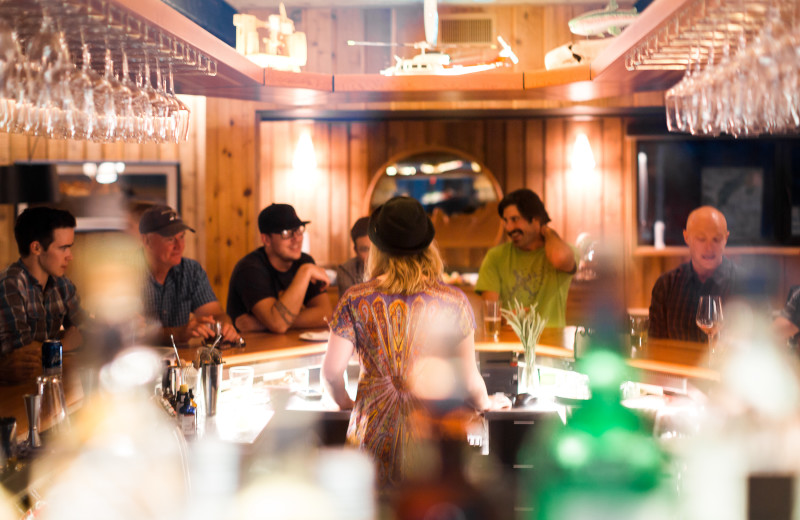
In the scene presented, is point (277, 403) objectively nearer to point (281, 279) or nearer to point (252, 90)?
point (281, 279)

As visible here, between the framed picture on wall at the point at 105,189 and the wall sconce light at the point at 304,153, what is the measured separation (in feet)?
3.62

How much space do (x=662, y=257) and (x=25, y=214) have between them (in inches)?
178

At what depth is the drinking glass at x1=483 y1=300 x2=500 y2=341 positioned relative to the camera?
321 centimetres

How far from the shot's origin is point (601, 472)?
1.53 meters

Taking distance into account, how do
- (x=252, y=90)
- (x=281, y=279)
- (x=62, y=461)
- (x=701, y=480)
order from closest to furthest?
(x=701, y=480)
(x=62, y=461)
(x=252, y=90)
(x=281, y=279)

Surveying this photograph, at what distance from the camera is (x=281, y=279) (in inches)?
148

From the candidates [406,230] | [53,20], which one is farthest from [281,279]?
[53,20]

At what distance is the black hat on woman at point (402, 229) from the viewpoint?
2246 millimetres

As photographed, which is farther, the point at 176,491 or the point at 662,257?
the point at 662,257

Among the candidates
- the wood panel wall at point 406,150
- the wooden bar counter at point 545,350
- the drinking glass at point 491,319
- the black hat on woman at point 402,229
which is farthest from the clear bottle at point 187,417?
the wood panel wall at point 406,150

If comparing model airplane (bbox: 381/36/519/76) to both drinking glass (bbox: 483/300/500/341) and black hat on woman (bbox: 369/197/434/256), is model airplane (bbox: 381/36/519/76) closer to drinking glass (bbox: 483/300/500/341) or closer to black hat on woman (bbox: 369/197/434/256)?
drinking glass (bbox: 483/300/500/341)

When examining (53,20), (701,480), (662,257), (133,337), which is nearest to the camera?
(701,480)

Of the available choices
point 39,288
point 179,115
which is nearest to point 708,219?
point 179,115

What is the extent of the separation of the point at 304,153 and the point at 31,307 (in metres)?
2.99
